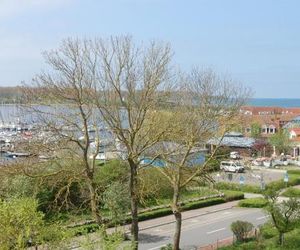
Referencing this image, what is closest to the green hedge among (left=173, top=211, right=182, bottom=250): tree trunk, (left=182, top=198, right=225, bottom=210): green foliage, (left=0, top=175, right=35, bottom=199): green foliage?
(left=182, top=198, right=225, bottom=210): green foliage

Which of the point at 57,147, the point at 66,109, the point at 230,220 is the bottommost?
the point at 230,220

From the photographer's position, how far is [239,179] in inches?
1807

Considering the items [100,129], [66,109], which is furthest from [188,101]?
[66,109]

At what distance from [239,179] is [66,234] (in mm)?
34491

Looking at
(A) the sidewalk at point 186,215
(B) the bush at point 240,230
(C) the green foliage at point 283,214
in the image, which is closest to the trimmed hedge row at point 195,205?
(A) the sidewalk at point 186,215

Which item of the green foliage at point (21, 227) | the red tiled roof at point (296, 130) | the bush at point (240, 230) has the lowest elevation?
the bush at point (240, 230)

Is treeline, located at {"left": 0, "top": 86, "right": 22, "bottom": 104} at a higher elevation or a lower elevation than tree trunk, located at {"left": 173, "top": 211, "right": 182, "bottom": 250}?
higher

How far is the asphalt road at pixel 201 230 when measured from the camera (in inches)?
1048

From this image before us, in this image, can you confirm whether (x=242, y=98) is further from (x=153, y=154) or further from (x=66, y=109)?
(x=66, y=109)

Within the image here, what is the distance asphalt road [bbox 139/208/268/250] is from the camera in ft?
87.4

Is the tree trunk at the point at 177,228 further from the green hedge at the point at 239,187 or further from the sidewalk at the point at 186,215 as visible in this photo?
the green hedge at the point at 239,187

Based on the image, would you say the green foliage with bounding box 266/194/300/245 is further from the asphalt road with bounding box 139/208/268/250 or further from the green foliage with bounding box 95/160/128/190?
the green foliage with bounding box 95/160/128/190

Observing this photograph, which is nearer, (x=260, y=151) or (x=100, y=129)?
(x=100, y=129)

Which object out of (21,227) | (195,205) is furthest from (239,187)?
(21,227)
